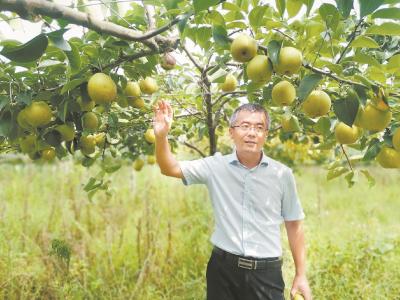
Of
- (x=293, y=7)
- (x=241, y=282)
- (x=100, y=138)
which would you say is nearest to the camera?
(x=293, y=7)

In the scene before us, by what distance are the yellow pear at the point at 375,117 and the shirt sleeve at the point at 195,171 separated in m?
0.71

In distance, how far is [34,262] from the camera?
2963 millimetres

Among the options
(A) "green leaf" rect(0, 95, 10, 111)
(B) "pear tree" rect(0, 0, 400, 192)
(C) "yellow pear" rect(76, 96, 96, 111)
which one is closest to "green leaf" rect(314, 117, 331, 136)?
(B) "pear tree" rect(0, 0, 400, 192)

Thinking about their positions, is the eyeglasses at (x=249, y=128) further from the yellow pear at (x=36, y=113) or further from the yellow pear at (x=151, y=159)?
the yellow pear at (x=151, y=159)

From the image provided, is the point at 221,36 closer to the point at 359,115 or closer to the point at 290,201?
the point at 359,115

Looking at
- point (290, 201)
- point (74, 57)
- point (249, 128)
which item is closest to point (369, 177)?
point (290, 201)

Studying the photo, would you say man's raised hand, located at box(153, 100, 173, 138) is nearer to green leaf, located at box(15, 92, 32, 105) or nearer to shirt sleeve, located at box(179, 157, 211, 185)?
shirt sleeve, located at box(179, 157, 211, 185)

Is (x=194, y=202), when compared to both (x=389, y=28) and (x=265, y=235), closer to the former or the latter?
(x=265, y=235)

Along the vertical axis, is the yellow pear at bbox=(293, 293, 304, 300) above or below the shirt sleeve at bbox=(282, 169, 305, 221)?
below

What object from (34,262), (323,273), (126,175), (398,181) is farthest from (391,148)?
(398,181)

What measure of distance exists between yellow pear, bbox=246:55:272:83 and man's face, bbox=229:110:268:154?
1.63 ft

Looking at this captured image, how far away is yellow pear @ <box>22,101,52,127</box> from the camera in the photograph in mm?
1214

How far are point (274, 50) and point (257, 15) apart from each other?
0.12m

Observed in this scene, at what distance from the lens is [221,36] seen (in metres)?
1.09
